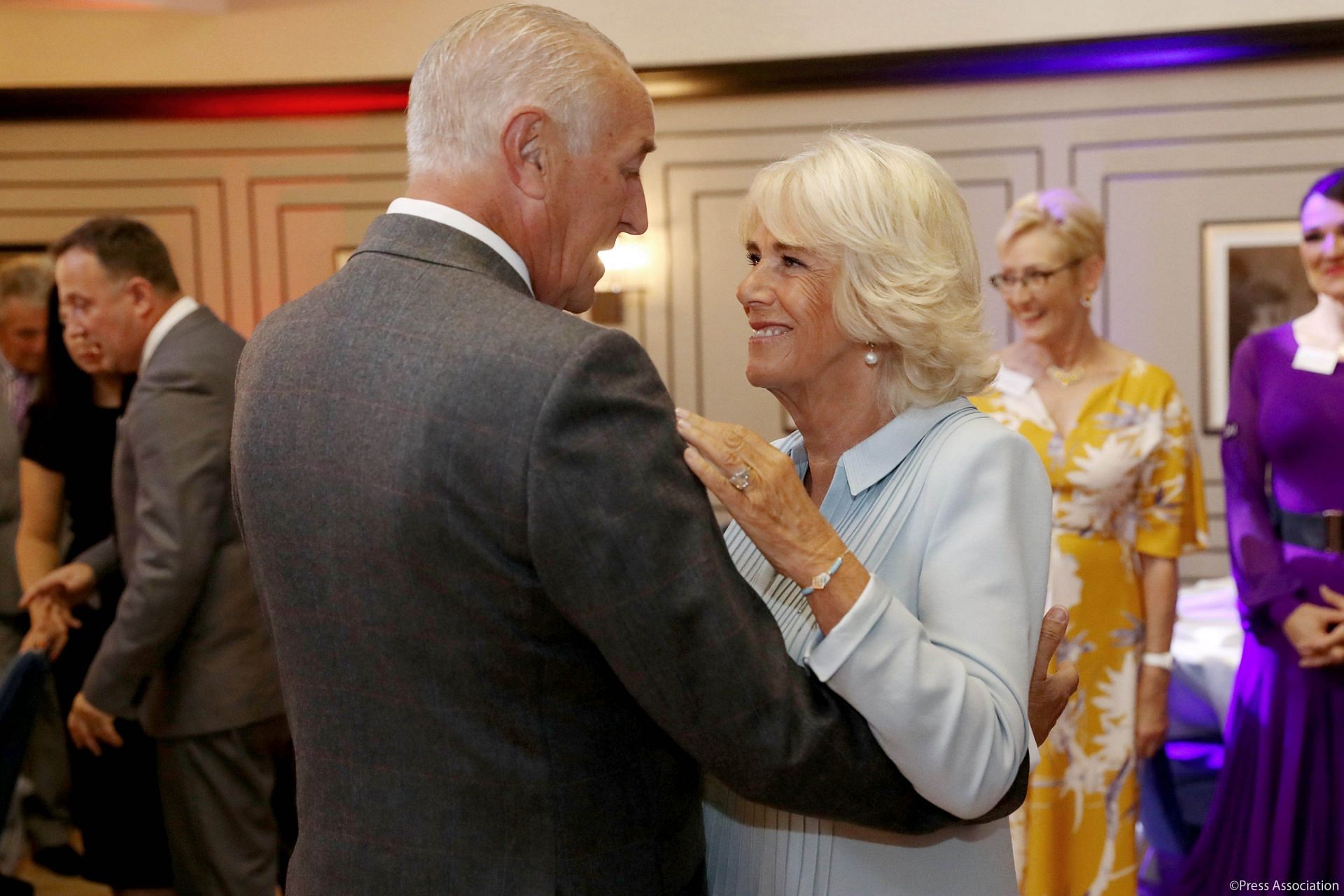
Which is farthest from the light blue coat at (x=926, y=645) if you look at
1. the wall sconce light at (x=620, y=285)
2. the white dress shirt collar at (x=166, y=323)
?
the wall sconce light at (x=620, y=285)

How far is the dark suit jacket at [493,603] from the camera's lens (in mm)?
1088

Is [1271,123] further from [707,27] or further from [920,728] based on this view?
[920,728]

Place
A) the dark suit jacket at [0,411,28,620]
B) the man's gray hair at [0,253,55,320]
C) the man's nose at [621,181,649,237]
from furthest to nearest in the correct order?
the man's gray hair at [0,253,55,320], the dark suit jacket at [0,411,28,620], the man's nose at [621,181,649,237]

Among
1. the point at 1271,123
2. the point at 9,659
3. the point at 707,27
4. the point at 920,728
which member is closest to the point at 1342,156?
the point at 1271,123

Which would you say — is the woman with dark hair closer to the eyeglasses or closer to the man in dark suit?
the man in dark suit

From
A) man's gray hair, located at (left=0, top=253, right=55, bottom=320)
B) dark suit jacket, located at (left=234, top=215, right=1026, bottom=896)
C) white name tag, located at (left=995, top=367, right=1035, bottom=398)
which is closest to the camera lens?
dark suit jacket, located at (left=234, top=215, right=1026, bottom=896)

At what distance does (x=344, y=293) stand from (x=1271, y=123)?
18.4ft

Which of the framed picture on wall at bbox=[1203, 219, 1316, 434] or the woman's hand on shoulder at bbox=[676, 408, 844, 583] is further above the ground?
the framed picture on wall at bbox=[1203, 219, 1316, 434]

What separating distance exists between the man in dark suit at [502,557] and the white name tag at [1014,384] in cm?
193

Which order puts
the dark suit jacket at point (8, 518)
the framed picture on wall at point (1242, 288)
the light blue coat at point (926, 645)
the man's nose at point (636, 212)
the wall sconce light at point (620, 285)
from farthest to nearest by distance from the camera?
the wall sconce light at point (620, 285) < the framed picture on wall at point (1242, 288) < the dark suit jacket at point (8, 518) < the man's nose at point (636, 212) < the light blue coat at point (926, 645)

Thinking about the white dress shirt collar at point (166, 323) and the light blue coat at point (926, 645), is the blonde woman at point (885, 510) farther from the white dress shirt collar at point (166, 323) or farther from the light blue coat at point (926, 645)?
the white dress shirt collar at point (166, 323)

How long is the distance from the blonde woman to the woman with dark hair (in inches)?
94.9

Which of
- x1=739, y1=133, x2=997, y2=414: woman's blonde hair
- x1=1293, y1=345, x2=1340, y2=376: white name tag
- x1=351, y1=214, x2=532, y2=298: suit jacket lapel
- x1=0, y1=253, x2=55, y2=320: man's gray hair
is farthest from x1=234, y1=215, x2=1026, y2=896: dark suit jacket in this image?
x1=0, y1=253, x2=55, y2=320: man's gray hair

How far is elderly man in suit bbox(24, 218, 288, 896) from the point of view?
285 cm
